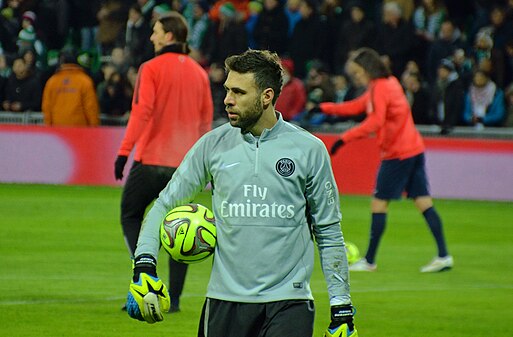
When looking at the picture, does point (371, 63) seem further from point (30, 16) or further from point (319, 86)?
point (30, 16)

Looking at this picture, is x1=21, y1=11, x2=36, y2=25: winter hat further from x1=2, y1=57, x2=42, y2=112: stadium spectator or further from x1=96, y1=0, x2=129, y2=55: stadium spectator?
x1=2, y1=57, x2=42, y2=112: stadium spectator

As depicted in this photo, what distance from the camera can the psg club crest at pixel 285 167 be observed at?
531 cm

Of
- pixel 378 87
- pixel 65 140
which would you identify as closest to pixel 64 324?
pixel 378 87

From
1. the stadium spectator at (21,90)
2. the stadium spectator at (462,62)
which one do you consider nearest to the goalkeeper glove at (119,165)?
the stadium spectator at (462,62)

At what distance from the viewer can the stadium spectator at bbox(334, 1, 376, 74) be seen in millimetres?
21906

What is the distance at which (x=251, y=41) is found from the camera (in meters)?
23.0

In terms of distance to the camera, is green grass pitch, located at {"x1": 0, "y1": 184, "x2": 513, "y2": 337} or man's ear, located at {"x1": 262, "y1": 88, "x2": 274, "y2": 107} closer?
man's ear, located at {"x1": 262, "y1": 88, "x2": 274, "y2": 107}

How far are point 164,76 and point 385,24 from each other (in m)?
12.7

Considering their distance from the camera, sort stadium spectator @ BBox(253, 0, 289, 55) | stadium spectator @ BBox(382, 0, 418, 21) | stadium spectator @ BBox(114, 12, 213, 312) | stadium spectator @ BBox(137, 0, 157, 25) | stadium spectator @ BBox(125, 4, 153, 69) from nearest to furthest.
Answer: stadium spectator @ BBox(114, 12, 213, 312) → stadium spectator @ BBox(382, 0, 418, 21) → stadium spectator @ BBox(253, 0, 289, 55) → stadium spectator @ BBox(125, 4, 153, 69) → stadium spectator @ BBox(137, 0, 157, 25)

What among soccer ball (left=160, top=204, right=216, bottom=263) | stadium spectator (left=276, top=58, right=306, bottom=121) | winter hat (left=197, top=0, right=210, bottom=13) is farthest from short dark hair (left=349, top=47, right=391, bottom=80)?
winter hat (left=197, top=0, right=210, bottom=13)

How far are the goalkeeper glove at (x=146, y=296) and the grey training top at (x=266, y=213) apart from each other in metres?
0.12

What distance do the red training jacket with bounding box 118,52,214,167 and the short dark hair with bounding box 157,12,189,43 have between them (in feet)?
0.50

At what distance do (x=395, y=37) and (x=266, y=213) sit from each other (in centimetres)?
→ 1664

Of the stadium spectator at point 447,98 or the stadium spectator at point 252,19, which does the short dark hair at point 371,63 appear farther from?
the stadium spectator at point 252,19
